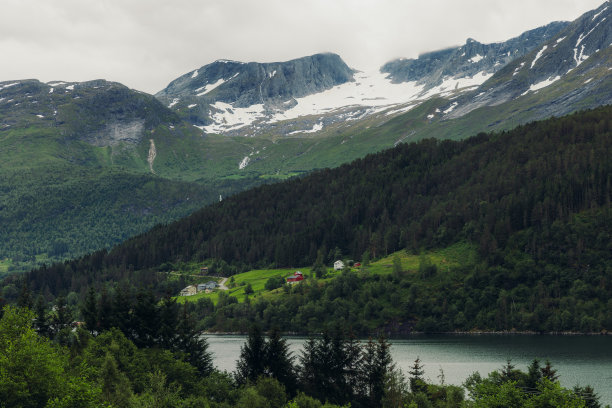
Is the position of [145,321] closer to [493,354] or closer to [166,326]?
[166,326]

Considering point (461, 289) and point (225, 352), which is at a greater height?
point (461, 289)

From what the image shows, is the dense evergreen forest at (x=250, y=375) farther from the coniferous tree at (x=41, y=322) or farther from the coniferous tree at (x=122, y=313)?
the coniferous tree at (x=122, y=313)

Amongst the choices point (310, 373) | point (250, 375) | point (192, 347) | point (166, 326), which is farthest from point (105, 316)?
point (310, 373)

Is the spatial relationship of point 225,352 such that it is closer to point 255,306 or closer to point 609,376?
point 255,306

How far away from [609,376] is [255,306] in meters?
107

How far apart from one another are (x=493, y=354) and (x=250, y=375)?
71104 mm

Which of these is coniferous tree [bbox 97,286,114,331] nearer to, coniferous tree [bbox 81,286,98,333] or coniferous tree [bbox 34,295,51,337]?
coniferous tree [bbox 81,286,98,333]

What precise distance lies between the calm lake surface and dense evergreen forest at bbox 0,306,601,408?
22.7 meters

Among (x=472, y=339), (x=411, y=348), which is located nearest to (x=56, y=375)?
(x=411, y=348)

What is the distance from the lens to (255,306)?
195 m

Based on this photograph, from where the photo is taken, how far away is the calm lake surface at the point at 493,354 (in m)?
116

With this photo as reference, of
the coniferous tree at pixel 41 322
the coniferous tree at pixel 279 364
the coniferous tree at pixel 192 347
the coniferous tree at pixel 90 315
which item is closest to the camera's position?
the coniferous tree at pixel 279 364

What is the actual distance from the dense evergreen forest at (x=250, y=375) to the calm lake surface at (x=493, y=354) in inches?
893

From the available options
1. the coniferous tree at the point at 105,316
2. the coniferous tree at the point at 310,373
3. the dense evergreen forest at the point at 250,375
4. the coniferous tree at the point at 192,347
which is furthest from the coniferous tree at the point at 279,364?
the coniferous tree at the point at 105,316
